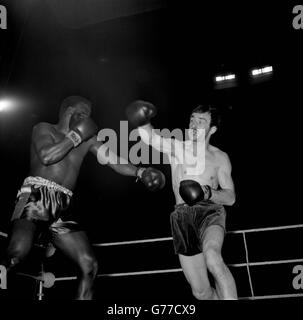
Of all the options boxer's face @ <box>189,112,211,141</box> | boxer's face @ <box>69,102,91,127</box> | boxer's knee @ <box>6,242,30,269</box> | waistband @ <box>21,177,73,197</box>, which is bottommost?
boxer's knee @ <box>6,242,30,269</box>

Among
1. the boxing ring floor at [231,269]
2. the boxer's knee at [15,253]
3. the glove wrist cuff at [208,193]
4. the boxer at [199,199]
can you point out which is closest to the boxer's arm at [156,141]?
the boxer at [199,199]

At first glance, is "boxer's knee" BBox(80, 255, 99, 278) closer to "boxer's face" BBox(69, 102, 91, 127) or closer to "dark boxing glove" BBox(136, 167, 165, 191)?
"dark boxing glove" BBox(136, 167, 165, 191)

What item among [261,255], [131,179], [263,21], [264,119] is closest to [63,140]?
[263,21]

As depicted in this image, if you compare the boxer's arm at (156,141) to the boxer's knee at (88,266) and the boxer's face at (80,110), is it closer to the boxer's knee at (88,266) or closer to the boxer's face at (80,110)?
the boxer's face at (80,110)

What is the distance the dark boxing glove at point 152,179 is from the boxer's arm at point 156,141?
0.56 ft

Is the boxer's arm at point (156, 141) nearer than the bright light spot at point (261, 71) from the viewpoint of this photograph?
Yes

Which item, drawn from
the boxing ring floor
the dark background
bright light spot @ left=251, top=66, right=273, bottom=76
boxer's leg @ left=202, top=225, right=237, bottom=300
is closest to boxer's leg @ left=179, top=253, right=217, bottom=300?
boxer's leg @ left=202, top=225, right=237, bottom=300

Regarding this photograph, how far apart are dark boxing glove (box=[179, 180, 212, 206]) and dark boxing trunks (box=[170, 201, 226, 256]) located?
0.10 meters

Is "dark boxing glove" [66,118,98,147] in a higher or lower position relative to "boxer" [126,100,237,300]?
higher

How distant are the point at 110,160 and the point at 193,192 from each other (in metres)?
0.79

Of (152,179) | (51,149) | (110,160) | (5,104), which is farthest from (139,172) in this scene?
(5,104)

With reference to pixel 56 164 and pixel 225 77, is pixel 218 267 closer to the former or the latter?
pixel 56 164

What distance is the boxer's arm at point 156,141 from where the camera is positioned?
8.59 feet

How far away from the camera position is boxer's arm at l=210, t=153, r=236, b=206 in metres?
2.37
